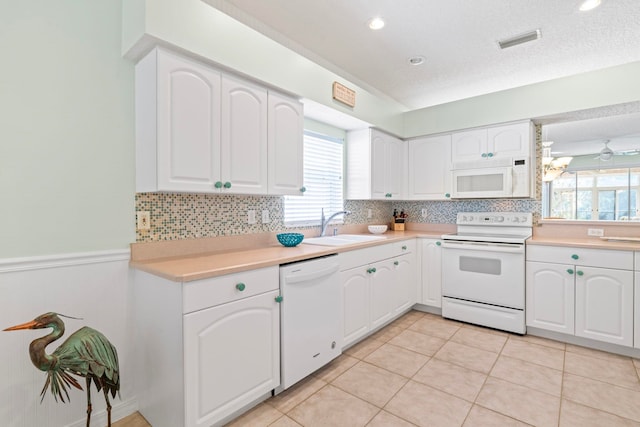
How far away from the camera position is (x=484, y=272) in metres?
3.04

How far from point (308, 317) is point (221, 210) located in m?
0.99

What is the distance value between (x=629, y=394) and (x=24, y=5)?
13.2ft

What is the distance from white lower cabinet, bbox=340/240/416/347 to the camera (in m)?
2.51

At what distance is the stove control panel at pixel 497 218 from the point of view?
321 cm

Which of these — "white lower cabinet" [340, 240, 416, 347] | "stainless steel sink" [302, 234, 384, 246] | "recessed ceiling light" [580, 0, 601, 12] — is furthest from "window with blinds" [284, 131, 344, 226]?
"recessed ceiling light" [580, 0, 601, 12]

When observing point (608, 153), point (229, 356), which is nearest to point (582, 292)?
point (608, 153)

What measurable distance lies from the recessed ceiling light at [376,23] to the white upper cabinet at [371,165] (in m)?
1.06

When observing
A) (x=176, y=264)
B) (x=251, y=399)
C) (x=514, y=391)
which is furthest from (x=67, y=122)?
(x=514, y=391)

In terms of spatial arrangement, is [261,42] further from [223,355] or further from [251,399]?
[251,399]

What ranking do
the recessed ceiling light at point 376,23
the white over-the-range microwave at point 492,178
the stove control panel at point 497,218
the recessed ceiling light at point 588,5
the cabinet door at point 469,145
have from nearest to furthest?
the recessed ceiling light at point 588,5
the recessed ceiling light at point 376,23
the white over-the-range microwave at point 492,178
the stove control panel at point 497,218
the cabinet door at point 469,145

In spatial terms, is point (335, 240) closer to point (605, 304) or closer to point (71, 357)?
point (71, 357)

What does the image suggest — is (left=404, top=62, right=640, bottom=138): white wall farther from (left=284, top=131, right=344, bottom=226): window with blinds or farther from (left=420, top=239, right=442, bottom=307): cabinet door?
(left=420, top=239, right=442, bottom=307): cabinet door

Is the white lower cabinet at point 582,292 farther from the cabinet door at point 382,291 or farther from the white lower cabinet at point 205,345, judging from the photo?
the white lower cabinet at point 205,345

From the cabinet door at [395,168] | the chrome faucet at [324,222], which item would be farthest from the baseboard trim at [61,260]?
the cabinet door at [395,168]
